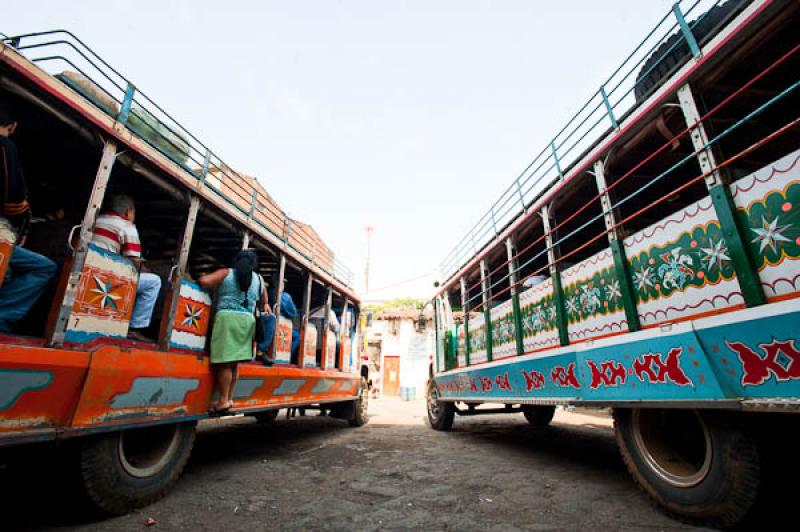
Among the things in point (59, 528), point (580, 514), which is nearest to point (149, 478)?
point (59, 528)

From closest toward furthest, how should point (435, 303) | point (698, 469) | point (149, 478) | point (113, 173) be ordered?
point (698, 469) → point (149, 478) → point (113, 173) → point (435, 303)

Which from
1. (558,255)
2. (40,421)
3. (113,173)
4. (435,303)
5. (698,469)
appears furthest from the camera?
(435,303)

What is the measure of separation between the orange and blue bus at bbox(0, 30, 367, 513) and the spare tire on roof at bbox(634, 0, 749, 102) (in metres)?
4.65

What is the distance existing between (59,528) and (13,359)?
123cm

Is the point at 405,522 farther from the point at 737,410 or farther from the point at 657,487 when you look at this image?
the point at 737,410

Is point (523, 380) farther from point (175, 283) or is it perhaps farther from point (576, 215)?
point (175, 283)

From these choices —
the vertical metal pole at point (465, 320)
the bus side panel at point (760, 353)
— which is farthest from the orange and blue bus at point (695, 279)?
A: the vertical metal pole at point (465, 320)

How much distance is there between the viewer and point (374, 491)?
3344 mm

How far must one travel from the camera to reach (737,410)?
216cm

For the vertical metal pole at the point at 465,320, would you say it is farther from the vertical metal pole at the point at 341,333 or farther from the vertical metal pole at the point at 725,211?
the vertical metal pole at the point at 725,211

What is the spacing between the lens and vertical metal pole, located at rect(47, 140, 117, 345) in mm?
2426

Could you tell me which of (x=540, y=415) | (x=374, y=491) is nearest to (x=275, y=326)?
(x=374, y=491)

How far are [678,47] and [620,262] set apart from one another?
6.86 ft

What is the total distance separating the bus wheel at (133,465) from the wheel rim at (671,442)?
4.07 meters
